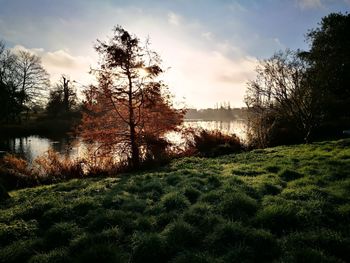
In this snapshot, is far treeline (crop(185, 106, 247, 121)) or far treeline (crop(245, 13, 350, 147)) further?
far treeline (crop(185, 106, 247, 121))

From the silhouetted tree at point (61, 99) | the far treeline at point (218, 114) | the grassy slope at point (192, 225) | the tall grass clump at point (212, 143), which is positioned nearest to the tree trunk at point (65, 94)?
the silhouetted tree at point (61, 99)

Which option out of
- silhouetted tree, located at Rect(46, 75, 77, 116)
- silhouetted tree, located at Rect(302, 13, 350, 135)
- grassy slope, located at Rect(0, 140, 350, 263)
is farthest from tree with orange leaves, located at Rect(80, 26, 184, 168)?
silhouetted tree, located at Rect(46, 75, 77, 116)

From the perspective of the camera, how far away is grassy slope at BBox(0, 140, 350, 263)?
4.69m

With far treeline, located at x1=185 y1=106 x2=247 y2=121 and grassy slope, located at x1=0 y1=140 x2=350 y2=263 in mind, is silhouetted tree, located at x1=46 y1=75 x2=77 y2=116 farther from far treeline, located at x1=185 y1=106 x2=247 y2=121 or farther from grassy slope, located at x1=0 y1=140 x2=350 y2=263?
far treeline, located at x1=185 y1=106 x2=247 y2=121

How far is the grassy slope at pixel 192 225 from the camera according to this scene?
15.4 feet

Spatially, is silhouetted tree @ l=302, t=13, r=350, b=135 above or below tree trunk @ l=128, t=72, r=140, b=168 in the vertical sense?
above

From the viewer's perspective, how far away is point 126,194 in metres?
8.28

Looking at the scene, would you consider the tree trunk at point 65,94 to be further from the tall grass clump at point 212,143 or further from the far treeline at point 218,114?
the far treeline at point 218,114

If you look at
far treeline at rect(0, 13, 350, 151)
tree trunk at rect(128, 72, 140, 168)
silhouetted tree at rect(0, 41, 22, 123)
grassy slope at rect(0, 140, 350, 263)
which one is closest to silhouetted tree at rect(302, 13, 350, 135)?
far treeline at rect(0, 13, 350, 151)

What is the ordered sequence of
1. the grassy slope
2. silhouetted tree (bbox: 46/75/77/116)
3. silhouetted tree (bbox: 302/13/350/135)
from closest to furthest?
the grassy slope, silhouetted tree (bbox: 302/13/350/135), silhouetted tree (bbox: 46/75/77/116)

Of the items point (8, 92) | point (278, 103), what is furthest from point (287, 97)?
point (8, 92)

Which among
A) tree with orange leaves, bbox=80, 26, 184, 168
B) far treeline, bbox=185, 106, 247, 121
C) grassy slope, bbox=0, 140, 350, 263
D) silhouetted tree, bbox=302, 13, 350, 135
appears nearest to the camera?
grassy slope, bbox=0, 140, 350, 263

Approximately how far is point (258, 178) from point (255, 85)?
1695 centimetres

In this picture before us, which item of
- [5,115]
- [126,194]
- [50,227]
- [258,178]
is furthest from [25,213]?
[5,115]
